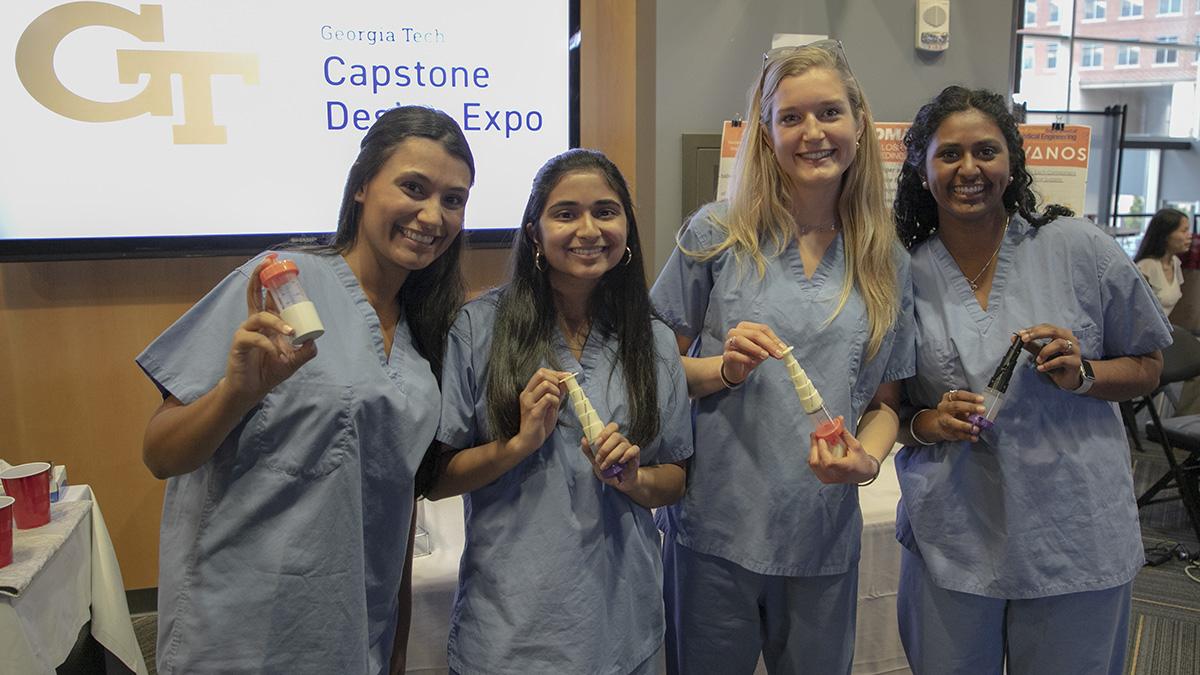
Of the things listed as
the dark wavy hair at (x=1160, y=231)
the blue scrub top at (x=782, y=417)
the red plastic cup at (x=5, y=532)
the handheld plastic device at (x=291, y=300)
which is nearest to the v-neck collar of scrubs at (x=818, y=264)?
the blue scrub top at (x=782, y=417)

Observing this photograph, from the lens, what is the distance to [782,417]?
4.97ft

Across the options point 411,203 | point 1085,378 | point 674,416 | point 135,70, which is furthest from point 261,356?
point 135,70

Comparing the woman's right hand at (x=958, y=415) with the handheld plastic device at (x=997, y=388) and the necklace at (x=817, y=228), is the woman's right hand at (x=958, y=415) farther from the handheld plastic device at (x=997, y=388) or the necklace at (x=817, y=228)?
the necklace at (x=817, y=228)

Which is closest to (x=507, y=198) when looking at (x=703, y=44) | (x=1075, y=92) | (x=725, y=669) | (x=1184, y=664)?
(x=703, y=44)

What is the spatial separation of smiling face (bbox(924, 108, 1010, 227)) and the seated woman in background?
466 cm

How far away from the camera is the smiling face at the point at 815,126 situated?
147 cm

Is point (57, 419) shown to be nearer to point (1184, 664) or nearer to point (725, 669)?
point (725, 669)

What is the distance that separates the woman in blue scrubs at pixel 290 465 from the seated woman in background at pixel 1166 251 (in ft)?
18.1

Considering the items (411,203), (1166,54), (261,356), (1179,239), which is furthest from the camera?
(1166,54)

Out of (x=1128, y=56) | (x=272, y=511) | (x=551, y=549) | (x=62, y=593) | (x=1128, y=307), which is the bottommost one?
(x=62, y=593)

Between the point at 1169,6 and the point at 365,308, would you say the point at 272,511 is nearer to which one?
the point at 365,308

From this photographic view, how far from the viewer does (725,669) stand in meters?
1.60

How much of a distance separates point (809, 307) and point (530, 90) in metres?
1.80

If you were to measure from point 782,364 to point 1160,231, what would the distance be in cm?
515
